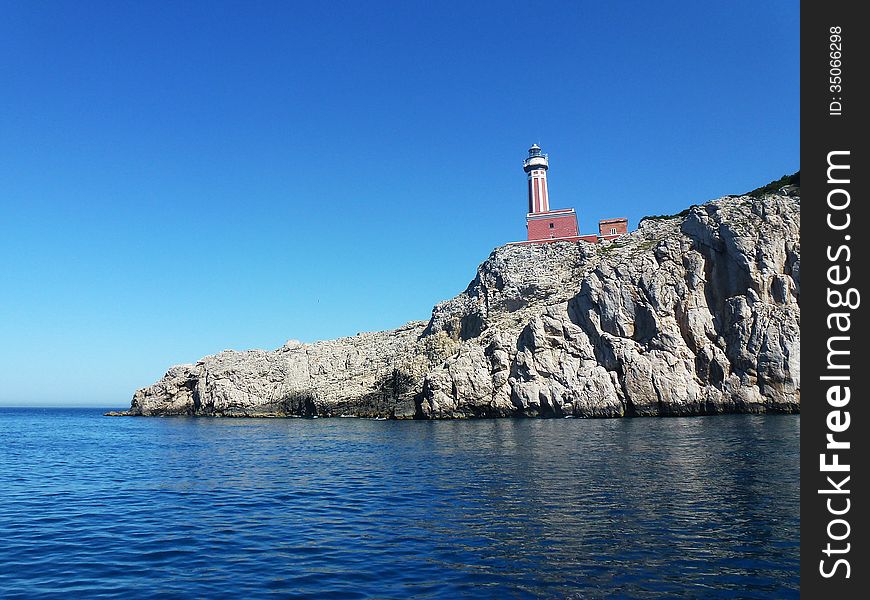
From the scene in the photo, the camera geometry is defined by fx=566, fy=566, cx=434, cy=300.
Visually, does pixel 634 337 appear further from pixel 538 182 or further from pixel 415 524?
pixel 415 524

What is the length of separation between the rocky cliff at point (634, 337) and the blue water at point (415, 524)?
38.3 metres

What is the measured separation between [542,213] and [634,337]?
→ 44.0 meters

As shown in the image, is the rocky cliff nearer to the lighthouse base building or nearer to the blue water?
the lighthouse base building

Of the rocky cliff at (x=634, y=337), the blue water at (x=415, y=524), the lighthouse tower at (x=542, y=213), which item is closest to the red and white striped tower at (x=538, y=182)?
the lighthouse tower at (x=542, y=213)

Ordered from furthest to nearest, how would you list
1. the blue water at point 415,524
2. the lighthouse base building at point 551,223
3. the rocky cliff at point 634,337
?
the lighthouse base building at point 551,223 → the rocky cliff at point 634,337 → the blue water at point 415,524

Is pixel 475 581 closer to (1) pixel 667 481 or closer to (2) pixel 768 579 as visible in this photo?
(2) pixel 768 579

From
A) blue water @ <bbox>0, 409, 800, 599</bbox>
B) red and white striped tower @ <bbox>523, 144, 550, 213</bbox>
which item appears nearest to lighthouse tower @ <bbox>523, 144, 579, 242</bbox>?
red and white striped tower @ <bbox>523, 144, 550, 213</bbox>

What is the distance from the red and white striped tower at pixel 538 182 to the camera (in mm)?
128625

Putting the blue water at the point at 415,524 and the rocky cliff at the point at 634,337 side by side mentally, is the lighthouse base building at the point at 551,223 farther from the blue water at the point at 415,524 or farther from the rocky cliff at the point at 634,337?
the blue water at the point at 415,524

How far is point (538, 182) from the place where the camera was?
12925 cm

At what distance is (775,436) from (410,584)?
4388 cm

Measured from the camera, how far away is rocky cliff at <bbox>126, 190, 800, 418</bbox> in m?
79.5

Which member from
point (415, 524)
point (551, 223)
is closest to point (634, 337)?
point (551, 223)

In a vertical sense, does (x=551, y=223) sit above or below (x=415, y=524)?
above
